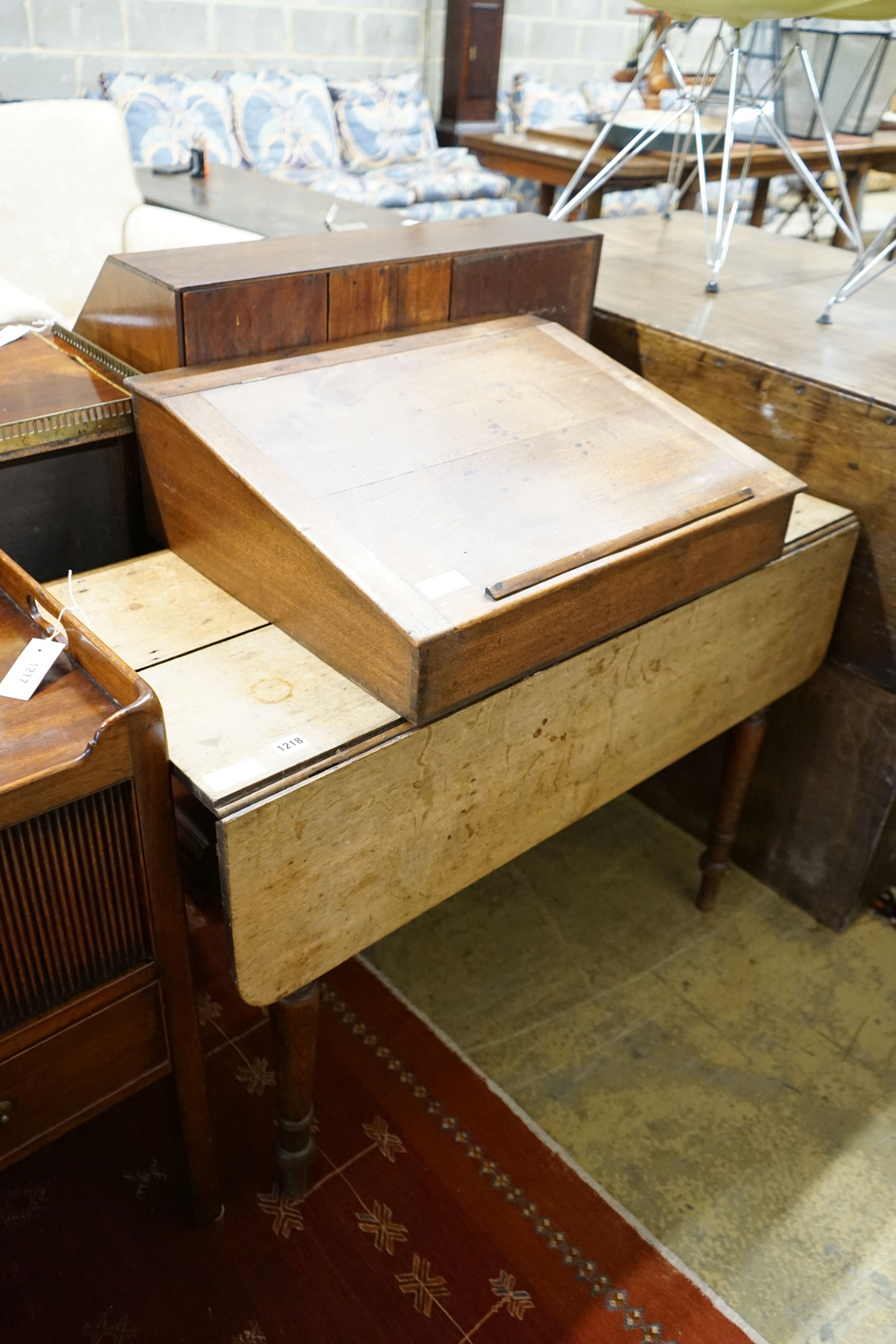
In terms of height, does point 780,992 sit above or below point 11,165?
below

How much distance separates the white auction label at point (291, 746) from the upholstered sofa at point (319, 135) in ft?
10.6

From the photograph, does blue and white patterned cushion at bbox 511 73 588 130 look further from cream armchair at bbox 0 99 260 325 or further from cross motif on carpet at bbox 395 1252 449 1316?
cross motif on carpet at bbox 395 1252 449 1316

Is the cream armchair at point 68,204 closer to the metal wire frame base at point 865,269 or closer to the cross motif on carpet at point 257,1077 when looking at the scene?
the metal wire frame base at point 865,269

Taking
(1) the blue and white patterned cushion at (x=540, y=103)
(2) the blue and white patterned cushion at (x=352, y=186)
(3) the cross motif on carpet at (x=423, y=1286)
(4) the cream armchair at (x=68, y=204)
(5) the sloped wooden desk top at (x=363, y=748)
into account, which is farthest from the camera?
(1) the blue and white patterned cushion at (x=540, y=103)

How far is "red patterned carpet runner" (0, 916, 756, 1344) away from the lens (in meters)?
1.18

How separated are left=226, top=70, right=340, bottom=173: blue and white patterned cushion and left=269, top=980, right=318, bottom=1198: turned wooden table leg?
154 inches

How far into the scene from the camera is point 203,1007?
5.08 ft

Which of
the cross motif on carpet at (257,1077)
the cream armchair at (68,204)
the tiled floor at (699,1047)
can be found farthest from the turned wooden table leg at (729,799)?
the cream armchair at (68,204)

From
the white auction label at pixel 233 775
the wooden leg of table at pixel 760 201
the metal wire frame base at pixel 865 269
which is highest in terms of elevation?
the metal wire frame base at pixel 865 269

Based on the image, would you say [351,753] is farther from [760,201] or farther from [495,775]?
[760,201]

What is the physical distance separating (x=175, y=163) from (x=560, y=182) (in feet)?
4.59

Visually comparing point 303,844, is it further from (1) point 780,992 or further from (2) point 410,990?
(1) point 780,992

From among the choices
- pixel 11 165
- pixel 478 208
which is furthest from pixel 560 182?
pixel 11 165

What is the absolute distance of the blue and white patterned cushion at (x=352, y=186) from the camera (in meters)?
4.11
